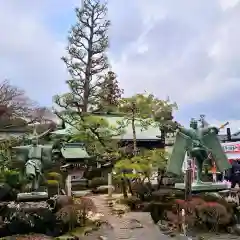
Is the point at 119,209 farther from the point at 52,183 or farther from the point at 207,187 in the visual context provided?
the point at 207,187

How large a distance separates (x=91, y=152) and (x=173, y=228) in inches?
541

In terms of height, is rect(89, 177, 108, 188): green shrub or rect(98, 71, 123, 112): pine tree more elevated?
rect(98, 71, 123, 112): pine tree

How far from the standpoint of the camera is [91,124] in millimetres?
25562

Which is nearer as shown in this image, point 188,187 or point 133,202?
point 188,187

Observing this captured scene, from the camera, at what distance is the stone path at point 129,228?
1364 cm

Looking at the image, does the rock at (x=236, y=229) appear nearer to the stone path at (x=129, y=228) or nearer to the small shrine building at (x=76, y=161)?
Result: the stone path at (x=129, y=228)

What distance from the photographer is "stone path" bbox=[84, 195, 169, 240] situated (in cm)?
1364


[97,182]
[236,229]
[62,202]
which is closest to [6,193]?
[62,202]

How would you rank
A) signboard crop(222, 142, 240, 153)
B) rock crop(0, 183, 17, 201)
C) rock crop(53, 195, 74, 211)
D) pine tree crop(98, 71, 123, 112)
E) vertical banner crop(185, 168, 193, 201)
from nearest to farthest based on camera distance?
vertical banner crop(185, 168, 193, 201)
rock crop(53, 195, 74, 211)
rock crop(0, 183, 17, 201)
signboard crop(222, 142, 240, 153)
pine tree crop(98, 71, 123, 112)

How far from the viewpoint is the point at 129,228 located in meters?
14.7

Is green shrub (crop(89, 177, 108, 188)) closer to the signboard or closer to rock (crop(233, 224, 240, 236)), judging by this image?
the signboard

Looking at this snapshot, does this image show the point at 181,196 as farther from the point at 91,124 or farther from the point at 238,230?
the point at 91,124

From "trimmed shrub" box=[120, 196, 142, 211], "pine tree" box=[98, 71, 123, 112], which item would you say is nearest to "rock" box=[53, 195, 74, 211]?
"trimmed shrub" box=[120, 196, 142, 211]

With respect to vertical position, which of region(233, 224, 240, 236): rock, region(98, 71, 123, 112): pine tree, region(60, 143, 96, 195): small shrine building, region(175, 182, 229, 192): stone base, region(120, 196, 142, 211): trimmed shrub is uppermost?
region(98, 71, 123, 112): pine tree
